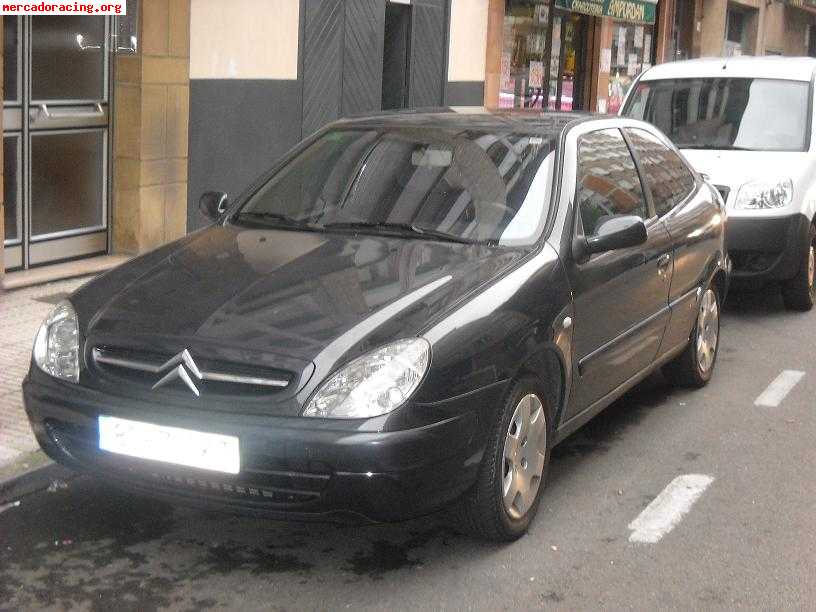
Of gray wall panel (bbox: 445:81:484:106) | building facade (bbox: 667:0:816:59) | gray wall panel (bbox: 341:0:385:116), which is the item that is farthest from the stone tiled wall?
building facade (bbox: 667:0:816:59)

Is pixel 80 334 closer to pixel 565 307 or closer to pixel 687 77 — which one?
pixel 565 307

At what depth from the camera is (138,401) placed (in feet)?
14.4

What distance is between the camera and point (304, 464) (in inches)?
164

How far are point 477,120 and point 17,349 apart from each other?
305 cm

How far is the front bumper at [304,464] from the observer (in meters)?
4.16

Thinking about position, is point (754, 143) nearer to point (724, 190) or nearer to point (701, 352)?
point (724, 190)

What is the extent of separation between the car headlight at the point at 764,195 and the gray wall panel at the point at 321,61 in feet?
15.0

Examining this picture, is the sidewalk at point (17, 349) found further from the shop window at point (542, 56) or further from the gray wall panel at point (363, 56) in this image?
the shop window at point (542, 56)

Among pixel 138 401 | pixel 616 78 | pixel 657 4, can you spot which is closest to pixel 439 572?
pixel 138 401

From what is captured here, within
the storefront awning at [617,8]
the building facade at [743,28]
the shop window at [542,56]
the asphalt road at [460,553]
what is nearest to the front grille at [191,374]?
the asphalt road at [460,553]

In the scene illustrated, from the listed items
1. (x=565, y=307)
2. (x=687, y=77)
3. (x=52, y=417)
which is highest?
(x=687, y=77)

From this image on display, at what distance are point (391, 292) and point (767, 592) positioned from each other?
5.24 ft

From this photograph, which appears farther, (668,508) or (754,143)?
(754,143)

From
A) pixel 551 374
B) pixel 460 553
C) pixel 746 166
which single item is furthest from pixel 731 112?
pixel 460 553
